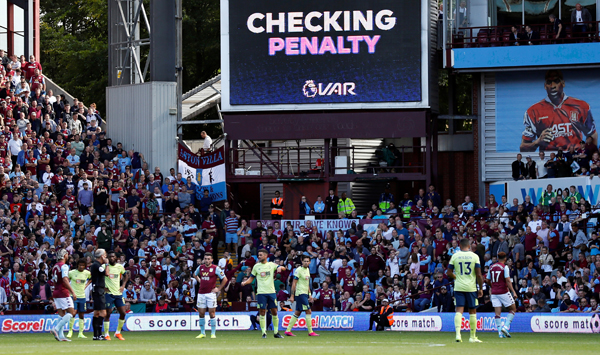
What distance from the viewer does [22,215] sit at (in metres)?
33.4

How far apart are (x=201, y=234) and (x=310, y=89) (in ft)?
22.4

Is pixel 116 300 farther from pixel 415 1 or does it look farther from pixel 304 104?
pixel 415 1

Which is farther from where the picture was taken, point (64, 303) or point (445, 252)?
point (445, 252)

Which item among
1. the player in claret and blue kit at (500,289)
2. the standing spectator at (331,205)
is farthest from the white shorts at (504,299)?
the standing spectator at (331,205)

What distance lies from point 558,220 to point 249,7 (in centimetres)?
1391

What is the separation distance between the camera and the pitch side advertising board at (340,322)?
24172 millimetres

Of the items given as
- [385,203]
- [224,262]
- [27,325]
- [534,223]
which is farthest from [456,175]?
Answer: [27,325]

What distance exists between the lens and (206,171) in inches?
1411

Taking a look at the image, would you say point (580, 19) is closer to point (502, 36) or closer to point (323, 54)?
point (502, 36)

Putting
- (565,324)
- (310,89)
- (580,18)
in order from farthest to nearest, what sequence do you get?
(310,89) → (580,18) → (565,324)

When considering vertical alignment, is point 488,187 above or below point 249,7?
below

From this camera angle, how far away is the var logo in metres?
35.8

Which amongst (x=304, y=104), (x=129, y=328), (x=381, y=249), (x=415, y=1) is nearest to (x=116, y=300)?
(x=129, y=328)

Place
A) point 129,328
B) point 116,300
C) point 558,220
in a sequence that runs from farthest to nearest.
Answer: point 558,220
point 129,328
point 116,300
